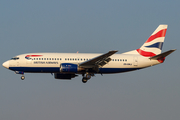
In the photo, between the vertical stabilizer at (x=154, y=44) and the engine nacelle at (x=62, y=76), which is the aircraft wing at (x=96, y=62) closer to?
the engine nacelle at (x=62, y=76)

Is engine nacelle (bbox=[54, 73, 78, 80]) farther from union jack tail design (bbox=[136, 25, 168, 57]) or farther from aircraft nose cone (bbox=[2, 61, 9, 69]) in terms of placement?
union jack tail design (bbox=[136, 25, 168, 57])

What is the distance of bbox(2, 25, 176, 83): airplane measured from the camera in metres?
53.4

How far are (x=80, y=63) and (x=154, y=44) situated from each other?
565 inches

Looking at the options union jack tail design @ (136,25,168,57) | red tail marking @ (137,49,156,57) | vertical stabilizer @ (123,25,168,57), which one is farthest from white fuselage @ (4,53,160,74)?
union jack tail design @ (136,25,168,57)

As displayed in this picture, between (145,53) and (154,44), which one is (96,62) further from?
(154,44)

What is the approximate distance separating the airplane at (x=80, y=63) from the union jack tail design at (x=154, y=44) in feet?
3.06

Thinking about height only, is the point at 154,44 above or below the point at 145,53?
above

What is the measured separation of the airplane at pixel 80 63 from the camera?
5344cm

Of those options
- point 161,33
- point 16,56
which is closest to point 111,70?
point 161,33

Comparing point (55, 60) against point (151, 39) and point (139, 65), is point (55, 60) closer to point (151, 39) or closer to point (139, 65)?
point (139, 65)

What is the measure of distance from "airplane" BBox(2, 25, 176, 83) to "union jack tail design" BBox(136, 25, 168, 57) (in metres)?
0.93

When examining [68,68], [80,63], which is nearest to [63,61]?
[68,68]

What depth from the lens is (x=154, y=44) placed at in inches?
2340

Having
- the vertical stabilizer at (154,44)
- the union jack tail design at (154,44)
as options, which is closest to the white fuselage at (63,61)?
the vertical stabilizer at (154,44)
